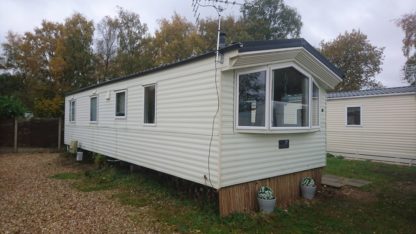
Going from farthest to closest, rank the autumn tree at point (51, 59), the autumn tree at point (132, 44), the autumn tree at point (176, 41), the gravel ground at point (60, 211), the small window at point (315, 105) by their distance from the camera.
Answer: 1. the autumn tree at point (132, 44)
2. the autumn tree at point (176, 41)
3. the autumn tree at point (51, 59)
4. the small window at point (315, 105)
5. the gravel ground at point (60, 211)

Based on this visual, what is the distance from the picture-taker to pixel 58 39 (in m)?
23.1

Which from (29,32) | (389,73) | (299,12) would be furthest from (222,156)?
(389,73)

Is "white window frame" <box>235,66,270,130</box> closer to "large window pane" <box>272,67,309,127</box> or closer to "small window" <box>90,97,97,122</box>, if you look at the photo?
"large window pane" <box>272,67,309,127</box>

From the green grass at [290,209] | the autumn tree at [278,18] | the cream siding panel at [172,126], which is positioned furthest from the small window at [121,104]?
the autumn tree at [278,18]

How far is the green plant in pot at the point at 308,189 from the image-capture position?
21.8ft

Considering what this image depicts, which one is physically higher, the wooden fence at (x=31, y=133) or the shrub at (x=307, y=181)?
the wooden fence at (x=31, y=133)

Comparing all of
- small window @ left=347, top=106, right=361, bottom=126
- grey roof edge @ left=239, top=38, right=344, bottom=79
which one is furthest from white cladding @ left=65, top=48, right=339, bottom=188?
small window @ left=347, top=106, right=361, bottom=126

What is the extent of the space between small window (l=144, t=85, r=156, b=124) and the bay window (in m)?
2.63

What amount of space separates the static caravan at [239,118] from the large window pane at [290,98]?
20mm

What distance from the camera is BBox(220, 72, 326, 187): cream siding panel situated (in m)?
5.21

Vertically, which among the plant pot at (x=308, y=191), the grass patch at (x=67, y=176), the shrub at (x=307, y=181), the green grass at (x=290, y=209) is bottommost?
the green grass at (x=290, y=209)

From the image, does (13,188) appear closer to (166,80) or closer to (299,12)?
(166,80)

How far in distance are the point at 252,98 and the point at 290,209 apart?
7.75 ft

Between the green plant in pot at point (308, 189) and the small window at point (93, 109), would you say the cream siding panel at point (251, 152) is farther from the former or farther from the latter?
the small window at point (93, 109)
